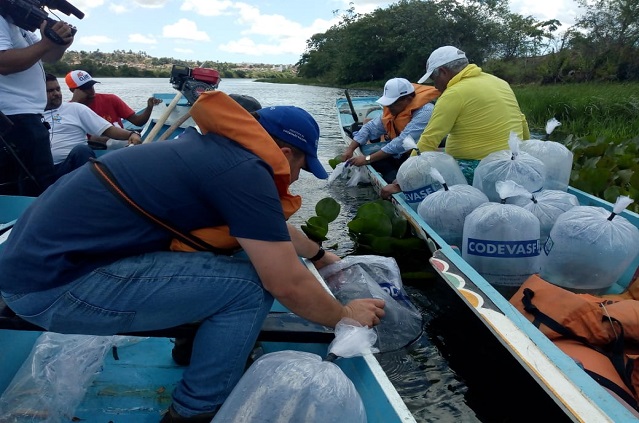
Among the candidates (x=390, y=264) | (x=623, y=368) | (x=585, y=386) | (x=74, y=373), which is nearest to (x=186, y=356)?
(x=74, y=373)

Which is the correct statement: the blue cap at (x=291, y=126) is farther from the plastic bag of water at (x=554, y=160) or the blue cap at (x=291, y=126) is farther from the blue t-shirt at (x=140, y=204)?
the plastic bag of water at (x=554, y=160)

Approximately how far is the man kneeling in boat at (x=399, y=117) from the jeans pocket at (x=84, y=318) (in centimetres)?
404

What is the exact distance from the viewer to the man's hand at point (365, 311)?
186cm

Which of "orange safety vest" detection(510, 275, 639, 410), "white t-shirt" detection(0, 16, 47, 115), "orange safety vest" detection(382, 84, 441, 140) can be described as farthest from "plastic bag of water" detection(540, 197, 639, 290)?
"white t-shirt" detection(0, 16, 47, 115)

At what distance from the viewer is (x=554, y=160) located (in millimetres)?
3803

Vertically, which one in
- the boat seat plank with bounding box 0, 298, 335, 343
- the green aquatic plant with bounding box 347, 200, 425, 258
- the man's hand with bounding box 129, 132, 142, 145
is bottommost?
the green aquatic plant with bounding box 347, 200, 425, 258

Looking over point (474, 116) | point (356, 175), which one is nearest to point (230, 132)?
point (474, 116)

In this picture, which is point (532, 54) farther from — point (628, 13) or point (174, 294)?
point (174, 294)

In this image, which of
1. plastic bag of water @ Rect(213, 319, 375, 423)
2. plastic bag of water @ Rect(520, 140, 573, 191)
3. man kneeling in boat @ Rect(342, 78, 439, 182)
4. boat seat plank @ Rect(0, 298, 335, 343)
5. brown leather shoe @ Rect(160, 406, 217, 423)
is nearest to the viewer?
plastic bag of water @ Rect(213, 319, 375, 423)

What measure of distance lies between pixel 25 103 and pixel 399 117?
3.51m

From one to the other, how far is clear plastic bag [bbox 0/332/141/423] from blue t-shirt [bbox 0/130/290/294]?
613 mm

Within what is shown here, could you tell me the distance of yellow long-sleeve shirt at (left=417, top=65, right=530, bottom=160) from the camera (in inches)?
160

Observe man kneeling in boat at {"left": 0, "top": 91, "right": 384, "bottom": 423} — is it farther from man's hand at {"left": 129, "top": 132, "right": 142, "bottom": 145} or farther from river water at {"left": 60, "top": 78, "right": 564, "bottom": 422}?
man's hand at {"left": 129, "top": 132, "right": 142, "bottom": 145}

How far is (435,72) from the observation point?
4504 millimetres
